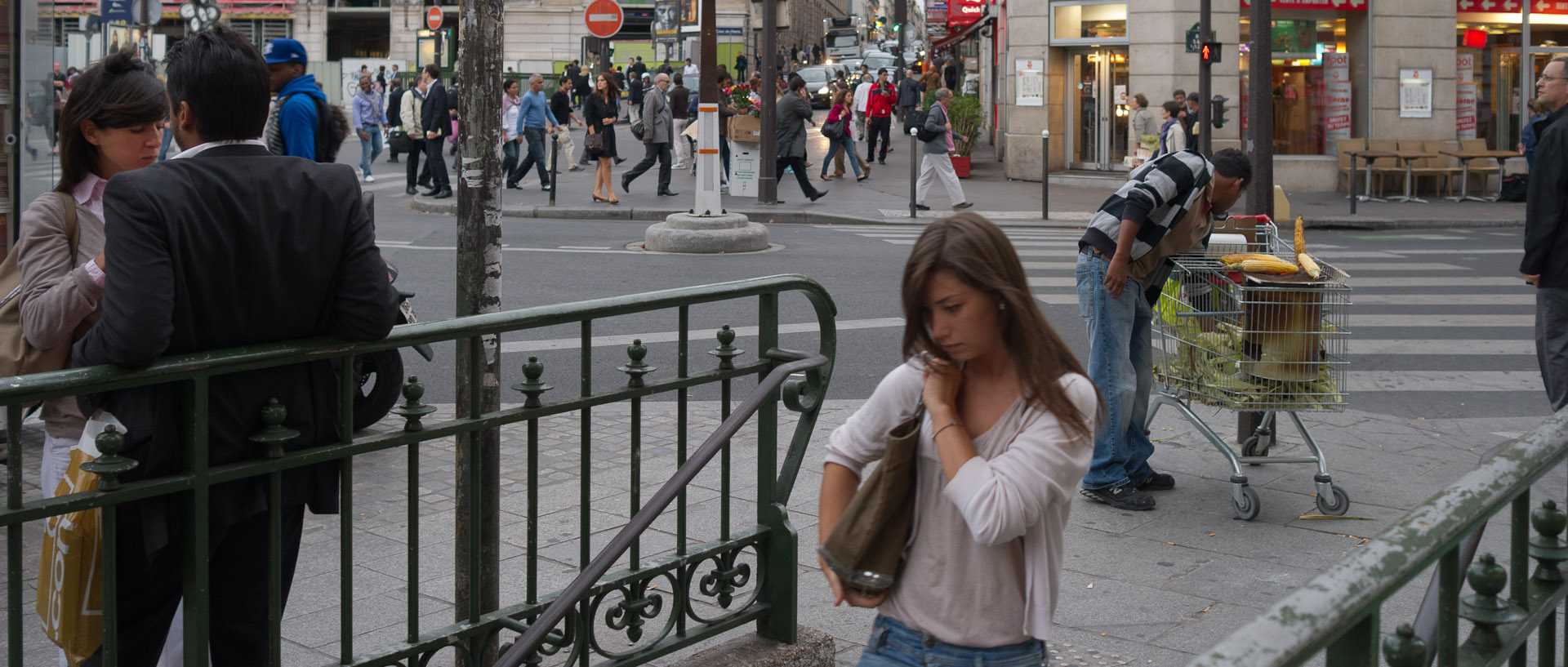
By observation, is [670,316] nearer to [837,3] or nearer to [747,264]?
[747,264]

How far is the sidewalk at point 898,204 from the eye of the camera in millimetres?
18641

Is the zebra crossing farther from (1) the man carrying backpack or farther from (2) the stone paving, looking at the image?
(1) the man carrying backpack

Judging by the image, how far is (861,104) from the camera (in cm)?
3306

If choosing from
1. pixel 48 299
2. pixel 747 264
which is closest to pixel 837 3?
pixel 747 264

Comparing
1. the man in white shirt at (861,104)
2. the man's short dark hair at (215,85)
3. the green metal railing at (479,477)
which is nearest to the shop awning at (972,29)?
the man in white shirt at (861,104)

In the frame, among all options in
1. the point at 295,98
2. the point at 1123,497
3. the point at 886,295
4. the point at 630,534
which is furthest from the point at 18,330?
the point at 886,295

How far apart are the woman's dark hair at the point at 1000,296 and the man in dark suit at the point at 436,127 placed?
17.2 metres

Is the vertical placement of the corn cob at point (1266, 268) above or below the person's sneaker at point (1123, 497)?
above

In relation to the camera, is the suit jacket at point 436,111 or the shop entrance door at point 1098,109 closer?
the suit jacket at point 436,111

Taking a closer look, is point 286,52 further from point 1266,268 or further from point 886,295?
point 886,295

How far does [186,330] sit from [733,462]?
401cm

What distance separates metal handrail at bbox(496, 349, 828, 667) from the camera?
3.40 meters

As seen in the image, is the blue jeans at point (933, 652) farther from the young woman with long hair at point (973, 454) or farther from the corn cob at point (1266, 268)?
the corn cob at point (1266, 268)

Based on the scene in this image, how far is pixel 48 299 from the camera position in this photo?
10.9 ft
